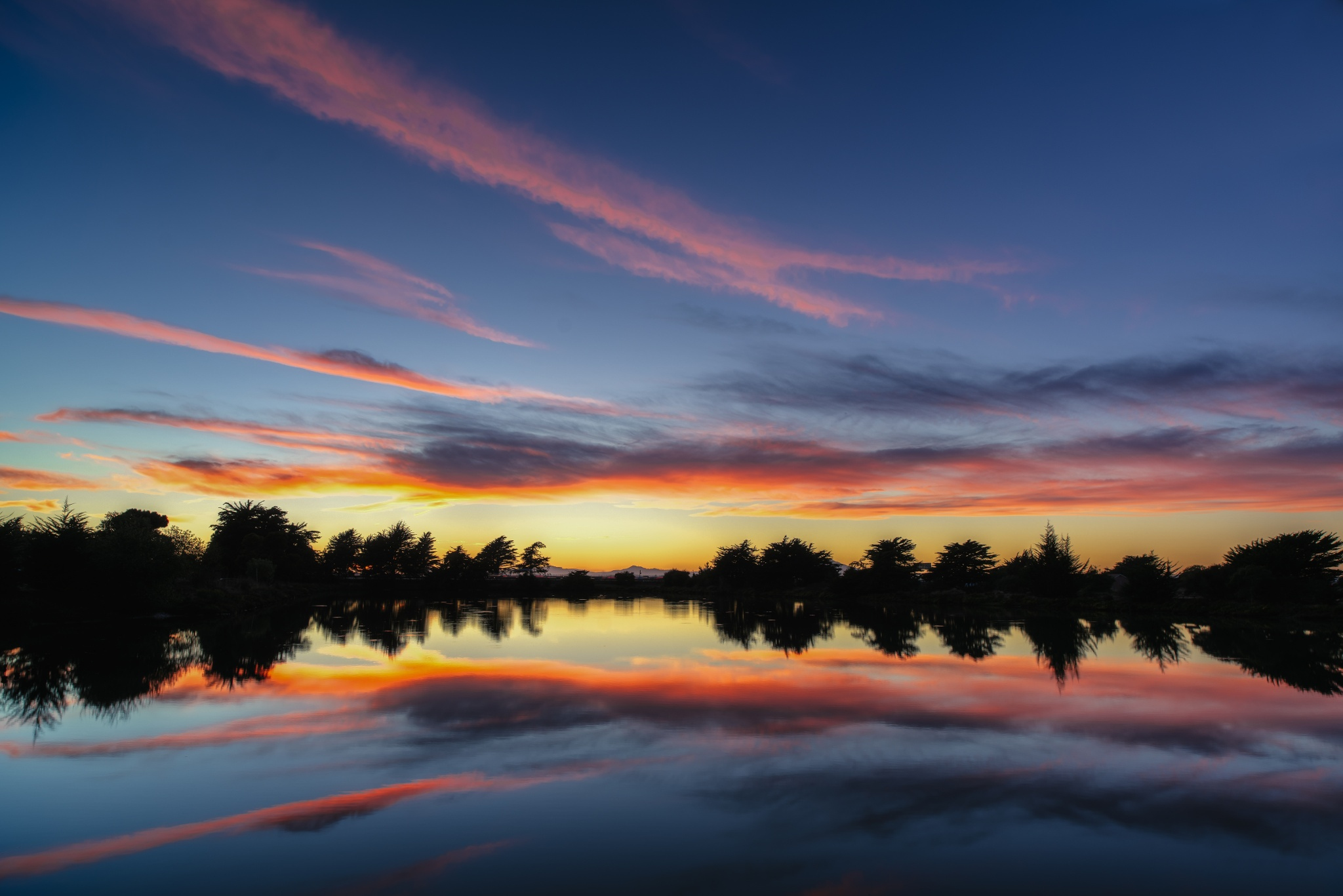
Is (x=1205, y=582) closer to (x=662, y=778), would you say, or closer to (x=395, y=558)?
(x=662, y=778)

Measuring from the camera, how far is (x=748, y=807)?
24.5 feet

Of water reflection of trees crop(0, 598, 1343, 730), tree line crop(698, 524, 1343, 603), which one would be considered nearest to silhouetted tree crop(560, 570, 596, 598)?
tree line crop(698, 524, 1343, 603)

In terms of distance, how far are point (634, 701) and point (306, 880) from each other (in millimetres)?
8185

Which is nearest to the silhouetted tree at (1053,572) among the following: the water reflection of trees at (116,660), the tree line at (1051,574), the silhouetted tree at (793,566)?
the tree line at (1051,574)

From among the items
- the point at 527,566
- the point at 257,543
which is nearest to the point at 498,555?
the point at 527,566

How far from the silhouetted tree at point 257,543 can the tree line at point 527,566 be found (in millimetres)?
143

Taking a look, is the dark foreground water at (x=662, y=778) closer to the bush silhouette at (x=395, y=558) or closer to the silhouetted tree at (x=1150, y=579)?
the silhouetted tree at (x=1150, y=579)

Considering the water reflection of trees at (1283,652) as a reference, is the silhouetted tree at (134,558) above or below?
above

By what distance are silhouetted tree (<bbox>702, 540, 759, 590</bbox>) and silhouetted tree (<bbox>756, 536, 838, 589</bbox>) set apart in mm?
1901

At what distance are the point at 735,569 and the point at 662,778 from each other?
250 ft

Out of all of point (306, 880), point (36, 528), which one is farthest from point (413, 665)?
point (36, 528)

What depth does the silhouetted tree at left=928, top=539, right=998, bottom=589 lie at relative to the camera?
204ft

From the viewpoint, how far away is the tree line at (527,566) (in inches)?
1153

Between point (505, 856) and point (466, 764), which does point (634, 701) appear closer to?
point (466, 764)
